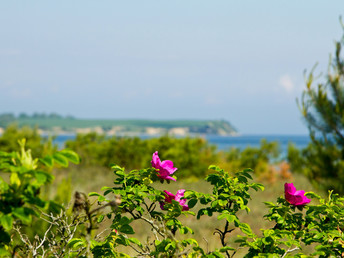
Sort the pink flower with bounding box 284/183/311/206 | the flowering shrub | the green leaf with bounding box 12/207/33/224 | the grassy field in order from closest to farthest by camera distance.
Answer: the green leaf with bounding box 12/207/33/224 → the flowering shrub → the pink flower with bounding box 284/183/311/206 → the grassy field

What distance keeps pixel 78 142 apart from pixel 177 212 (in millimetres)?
18589

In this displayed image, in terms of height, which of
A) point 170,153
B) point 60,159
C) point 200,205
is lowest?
point 200,205

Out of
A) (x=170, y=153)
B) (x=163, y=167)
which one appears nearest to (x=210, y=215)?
(x=163, y=167)

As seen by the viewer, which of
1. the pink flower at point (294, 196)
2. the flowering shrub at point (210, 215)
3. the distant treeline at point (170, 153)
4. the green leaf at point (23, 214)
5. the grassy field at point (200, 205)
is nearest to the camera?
the green leaf at point (23, 214)

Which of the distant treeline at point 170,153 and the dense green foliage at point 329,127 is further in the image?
the distant treeline at point 170,153

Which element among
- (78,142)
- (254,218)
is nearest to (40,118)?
(78,142)

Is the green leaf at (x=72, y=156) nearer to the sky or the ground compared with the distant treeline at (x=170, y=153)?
nearer to the sky

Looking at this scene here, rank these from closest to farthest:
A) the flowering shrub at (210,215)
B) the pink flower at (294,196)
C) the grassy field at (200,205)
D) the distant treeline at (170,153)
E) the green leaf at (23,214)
Answer: the green leaf at (23,214) → the flowering shrub at (210,215) → the pink flower at (294,196) → the grassy field at (200,205) → the distant treeline at (170,153)

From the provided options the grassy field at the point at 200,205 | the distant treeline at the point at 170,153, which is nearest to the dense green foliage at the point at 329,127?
the grassy field at the point at 200,205

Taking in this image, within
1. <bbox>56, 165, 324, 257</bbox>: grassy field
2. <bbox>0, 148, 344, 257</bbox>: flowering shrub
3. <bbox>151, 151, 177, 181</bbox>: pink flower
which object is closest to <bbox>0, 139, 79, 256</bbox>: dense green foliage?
<bbox>0, 148, 344, 257</bbox>: flowering shrub

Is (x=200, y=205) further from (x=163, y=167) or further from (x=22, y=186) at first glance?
(x=22, y=186)

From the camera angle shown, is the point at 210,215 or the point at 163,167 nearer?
the point at 210,215

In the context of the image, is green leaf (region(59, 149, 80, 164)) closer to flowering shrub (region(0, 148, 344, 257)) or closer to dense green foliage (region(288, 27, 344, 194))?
flowering shrub (region(0, 148, 344, 257))

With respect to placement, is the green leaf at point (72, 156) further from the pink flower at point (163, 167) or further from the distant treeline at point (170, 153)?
the distant treeline at point (170, 153)
